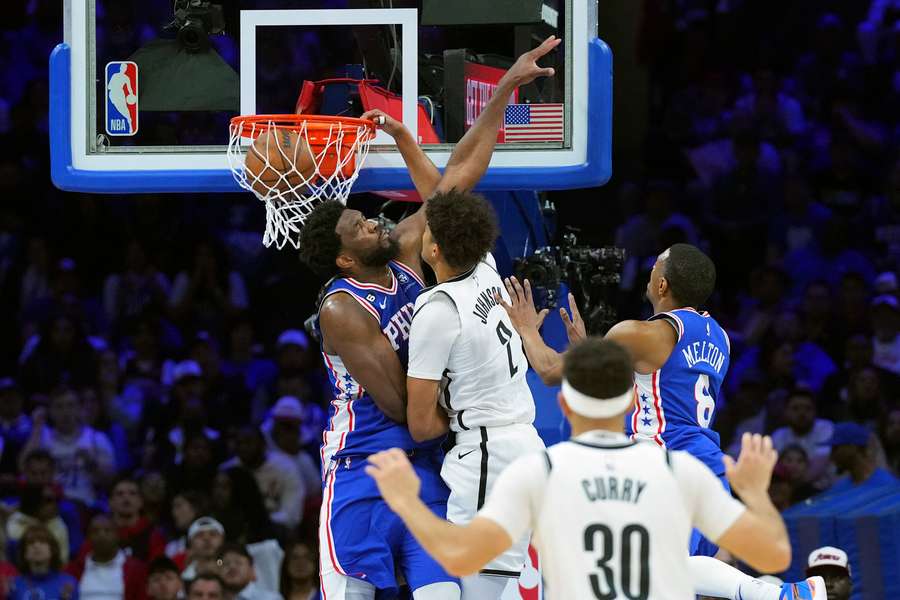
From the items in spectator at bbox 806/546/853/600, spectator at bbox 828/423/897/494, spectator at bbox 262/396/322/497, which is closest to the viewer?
spectator at bbox 806/546/853/600

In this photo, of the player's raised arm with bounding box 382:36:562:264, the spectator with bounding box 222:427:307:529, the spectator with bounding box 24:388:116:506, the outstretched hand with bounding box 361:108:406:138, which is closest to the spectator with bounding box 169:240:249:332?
the spectator with bounding box 24:388:116:506

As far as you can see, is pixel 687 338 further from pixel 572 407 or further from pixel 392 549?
pixel 572 407

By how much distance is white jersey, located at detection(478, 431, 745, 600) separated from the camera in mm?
4086

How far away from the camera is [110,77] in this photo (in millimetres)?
6840

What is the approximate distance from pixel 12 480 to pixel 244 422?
166 centimetres

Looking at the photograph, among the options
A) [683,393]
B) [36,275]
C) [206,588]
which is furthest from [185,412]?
[683,393]

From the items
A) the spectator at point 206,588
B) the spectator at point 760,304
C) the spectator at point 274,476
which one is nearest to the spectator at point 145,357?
the spectator at point 274,476

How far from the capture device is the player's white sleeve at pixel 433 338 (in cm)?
539

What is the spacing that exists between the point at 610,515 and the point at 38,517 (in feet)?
21.6

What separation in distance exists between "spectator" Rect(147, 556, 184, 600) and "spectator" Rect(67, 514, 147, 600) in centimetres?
26

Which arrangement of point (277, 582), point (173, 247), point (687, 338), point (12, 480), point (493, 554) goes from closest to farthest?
point (493, 554) → point (687, 338) → point (277, 582) → point (12, 480) → point (173, 247)

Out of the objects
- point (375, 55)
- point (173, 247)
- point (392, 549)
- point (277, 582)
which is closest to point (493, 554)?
point (392, 549)

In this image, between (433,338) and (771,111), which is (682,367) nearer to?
(433,338)

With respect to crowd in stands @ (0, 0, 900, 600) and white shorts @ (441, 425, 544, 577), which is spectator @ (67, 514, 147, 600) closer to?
crowd in stands @ (0, 0, 900, 600)
